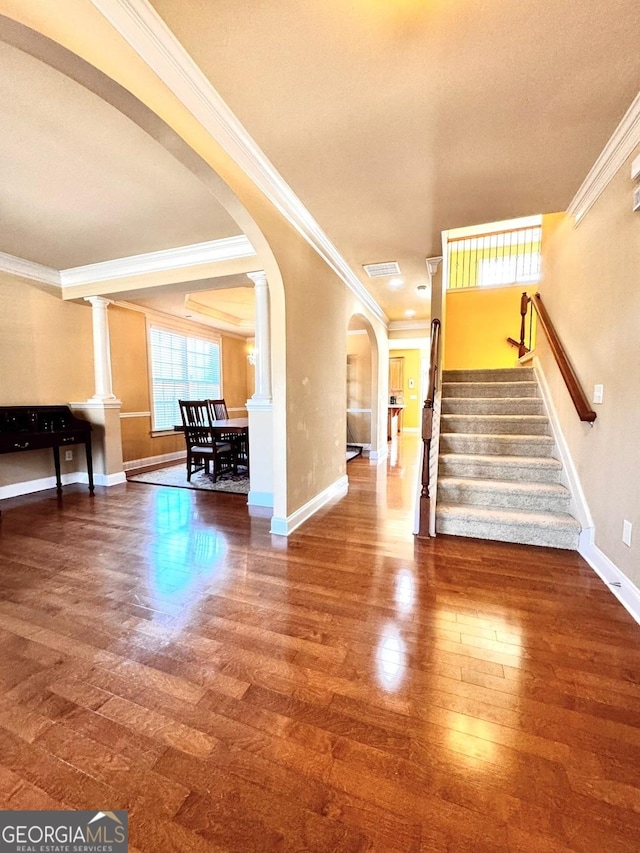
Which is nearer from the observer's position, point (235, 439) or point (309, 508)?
point (309, 508)

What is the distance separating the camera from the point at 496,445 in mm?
3404

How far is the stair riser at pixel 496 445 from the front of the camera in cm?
330

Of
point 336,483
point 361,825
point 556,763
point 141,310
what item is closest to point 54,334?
point 141,310

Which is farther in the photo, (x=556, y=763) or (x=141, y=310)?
(x=141, y=310)

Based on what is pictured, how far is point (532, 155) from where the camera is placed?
2199 millimetres

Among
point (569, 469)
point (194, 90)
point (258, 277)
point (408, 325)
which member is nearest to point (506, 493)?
point (569, 469)

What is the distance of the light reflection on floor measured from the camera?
2.02m

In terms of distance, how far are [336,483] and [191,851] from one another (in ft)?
11.3

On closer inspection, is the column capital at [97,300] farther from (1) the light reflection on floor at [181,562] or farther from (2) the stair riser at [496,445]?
(2) the stair riser at [496,445]

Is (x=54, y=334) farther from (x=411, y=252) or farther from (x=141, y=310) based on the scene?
(x=411, y=252)

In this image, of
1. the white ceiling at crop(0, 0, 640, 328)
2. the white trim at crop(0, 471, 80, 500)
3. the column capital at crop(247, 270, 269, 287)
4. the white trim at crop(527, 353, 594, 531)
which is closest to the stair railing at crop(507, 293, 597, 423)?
the white trim at crop(527, 353, 594, 531)

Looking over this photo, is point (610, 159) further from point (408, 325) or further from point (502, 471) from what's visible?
point (408, 325)

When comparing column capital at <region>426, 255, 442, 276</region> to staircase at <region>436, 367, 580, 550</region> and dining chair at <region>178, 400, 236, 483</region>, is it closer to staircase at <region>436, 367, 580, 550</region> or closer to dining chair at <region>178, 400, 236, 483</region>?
staircase at <region>436, 367, 580, 550</region>

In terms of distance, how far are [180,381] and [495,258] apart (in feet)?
20.2
